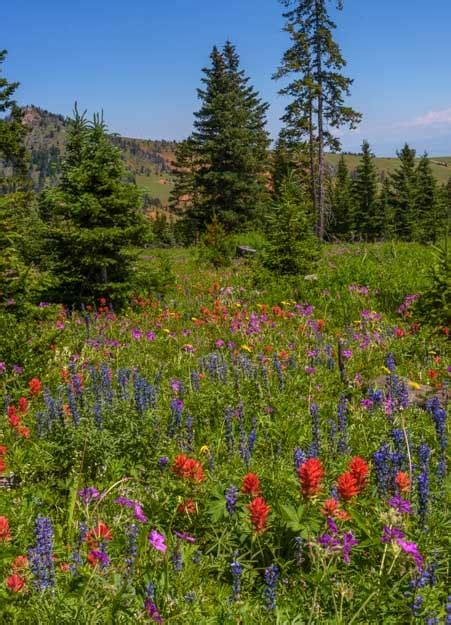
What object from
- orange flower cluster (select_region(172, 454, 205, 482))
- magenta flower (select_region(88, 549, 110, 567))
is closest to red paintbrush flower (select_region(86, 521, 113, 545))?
magenta flower (select_region(88, 549, 110, 567))

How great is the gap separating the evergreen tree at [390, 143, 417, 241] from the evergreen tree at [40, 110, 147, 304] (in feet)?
138

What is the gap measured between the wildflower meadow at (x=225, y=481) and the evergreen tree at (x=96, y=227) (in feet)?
8.99

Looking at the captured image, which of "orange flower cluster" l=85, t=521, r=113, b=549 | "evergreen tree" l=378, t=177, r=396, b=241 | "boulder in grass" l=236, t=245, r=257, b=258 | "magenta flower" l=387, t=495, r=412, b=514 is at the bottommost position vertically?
"orange flower cluster" l=85, t=521, r=113, b=549

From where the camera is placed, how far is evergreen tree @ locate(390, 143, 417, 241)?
49.4m

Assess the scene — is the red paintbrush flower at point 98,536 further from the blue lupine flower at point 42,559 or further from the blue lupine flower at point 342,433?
the blue lupine flower at point 342,433

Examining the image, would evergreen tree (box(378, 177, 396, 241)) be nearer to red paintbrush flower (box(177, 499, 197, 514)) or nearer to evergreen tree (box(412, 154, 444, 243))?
evergreen tree (box(412, 154, 444, 243))

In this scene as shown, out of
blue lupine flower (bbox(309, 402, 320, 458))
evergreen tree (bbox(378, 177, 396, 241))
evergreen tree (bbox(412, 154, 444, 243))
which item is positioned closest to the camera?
blue lupine flower (bbox(309, 402, 320, 458))

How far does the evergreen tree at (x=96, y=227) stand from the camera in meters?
10.9

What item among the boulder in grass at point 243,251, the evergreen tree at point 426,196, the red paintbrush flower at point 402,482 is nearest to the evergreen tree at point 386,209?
the evergreen tree at point 426,196

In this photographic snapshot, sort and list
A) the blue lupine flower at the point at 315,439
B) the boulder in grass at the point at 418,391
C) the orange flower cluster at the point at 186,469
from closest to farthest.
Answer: the orange flower cluster at the point at 186,469 < the blue lupine flower at the point at 315,439 < the boulder in grass at the point at 418,391

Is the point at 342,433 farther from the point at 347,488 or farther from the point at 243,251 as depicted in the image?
the point at 243,251

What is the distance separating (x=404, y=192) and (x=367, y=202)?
383 cm

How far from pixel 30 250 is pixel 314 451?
18135mm

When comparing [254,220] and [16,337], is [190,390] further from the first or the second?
[254,220]
